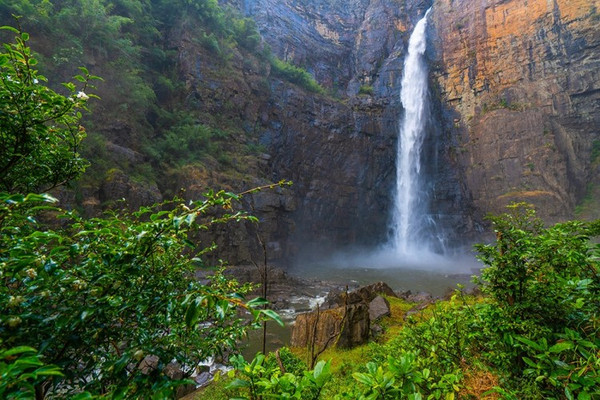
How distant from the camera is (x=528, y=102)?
2611cm

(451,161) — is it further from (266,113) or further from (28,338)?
(28,338)

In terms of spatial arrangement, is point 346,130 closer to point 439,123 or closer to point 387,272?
point 439,123

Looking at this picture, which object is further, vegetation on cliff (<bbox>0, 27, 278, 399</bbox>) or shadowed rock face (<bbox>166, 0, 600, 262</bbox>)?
shadowed rock face (<bbox>166, 0, 600, 262</bbox>)

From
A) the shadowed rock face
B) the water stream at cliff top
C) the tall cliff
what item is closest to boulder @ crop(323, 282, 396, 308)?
the shadowed rock face

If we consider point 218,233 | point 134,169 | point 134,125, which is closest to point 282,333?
point 218,233

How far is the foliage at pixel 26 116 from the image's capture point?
4.99 ft

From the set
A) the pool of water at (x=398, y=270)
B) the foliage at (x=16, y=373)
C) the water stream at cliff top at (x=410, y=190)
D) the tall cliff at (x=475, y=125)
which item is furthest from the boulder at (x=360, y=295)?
the water stream at cliff top at (x=410, y=190)

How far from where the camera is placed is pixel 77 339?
1151mm

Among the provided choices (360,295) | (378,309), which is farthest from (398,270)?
(378,309)

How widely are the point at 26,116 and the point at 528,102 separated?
3428 centimetres

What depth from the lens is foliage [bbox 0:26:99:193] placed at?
4.99ft

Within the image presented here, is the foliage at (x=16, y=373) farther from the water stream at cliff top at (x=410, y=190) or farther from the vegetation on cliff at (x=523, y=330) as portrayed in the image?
the water stream at cliff top at (x=410, y=190)

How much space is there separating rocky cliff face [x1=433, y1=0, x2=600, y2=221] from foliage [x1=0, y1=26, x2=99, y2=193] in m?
30.0

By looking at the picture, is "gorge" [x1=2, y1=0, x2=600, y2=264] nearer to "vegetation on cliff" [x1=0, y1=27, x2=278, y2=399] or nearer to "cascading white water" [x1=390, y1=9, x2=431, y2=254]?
"cascading white water" [x1=390, y1=9, x2=431, y2=254]
